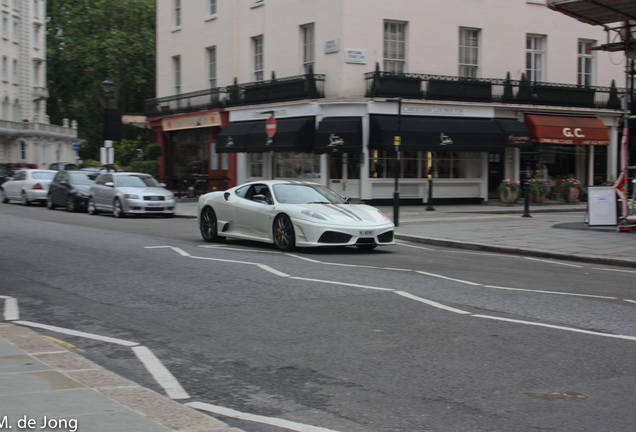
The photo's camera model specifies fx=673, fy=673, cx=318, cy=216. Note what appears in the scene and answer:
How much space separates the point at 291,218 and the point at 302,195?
2.80ft

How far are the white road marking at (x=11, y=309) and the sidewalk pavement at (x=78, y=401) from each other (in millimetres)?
1932

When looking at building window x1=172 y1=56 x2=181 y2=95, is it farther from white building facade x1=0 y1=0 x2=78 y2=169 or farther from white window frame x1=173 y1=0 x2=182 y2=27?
white building facade x1=0 y1=0 x2=78 y2=169

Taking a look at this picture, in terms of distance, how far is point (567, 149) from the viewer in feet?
103

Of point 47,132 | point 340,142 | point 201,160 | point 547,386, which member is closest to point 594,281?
point 547,386

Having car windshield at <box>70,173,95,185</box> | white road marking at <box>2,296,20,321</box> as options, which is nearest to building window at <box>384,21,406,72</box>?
car windshield at <box>70,173,95,185</box>

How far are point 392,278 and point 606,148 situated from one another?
A: 86.4ft

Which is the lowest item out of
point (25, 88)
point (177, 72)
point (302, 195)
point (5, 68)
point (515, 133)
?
point (302, 195)

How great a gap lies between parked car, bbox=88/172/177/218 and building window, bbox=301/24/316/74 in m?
8.75

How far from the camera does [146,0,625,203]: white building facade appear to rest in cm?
2692

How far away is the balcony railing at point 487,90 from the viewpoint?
26.9 metres

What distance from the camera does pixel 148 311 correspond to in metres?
7.08

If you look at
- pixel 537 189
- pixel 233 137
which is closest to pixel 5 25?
pixel 233 137

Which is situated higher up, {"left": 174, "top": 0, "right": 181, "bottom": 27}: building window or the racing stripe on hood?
{"left": 174, "top": 0, "right": 181, "bottom": 27}: building window

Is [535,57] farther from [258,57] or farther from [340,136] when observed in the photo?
[258,57]
